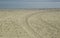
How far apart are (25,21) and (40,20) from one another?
381 mm

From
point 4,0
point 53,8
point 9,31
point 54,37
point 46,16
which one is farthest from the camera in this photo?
point 4,0

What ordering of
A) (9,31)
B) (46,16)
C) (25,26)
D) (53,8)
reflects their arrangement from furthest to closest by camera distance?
(53,8), (46,16), (25,26), (9,31)

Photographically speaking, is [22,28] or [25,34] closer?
[25,34]

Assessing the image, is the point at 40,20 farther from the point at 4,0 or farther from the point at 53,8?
the point at 4,0

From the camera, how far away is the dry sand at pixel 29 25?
2.67 meters

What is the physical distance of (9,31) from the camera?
9.11 feet

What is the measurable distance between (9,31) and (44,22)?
35.1 inches

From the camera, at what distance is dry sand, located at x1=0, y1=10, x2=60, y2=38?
267cm

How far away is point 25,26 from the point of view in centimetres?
296

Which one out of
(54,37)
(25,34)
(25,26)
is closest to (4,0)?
(25,26)

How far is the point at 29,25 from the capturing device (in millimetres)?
3014

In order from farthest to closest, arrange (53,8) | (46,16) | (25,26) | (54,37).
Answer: (53,8) → (46,16) → (25,26) → (54,37)

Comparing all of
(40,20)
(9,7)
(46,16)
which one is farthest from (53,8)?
(9,7)

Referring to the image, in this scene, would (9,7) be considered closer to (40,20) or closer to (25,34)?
(40,20)
